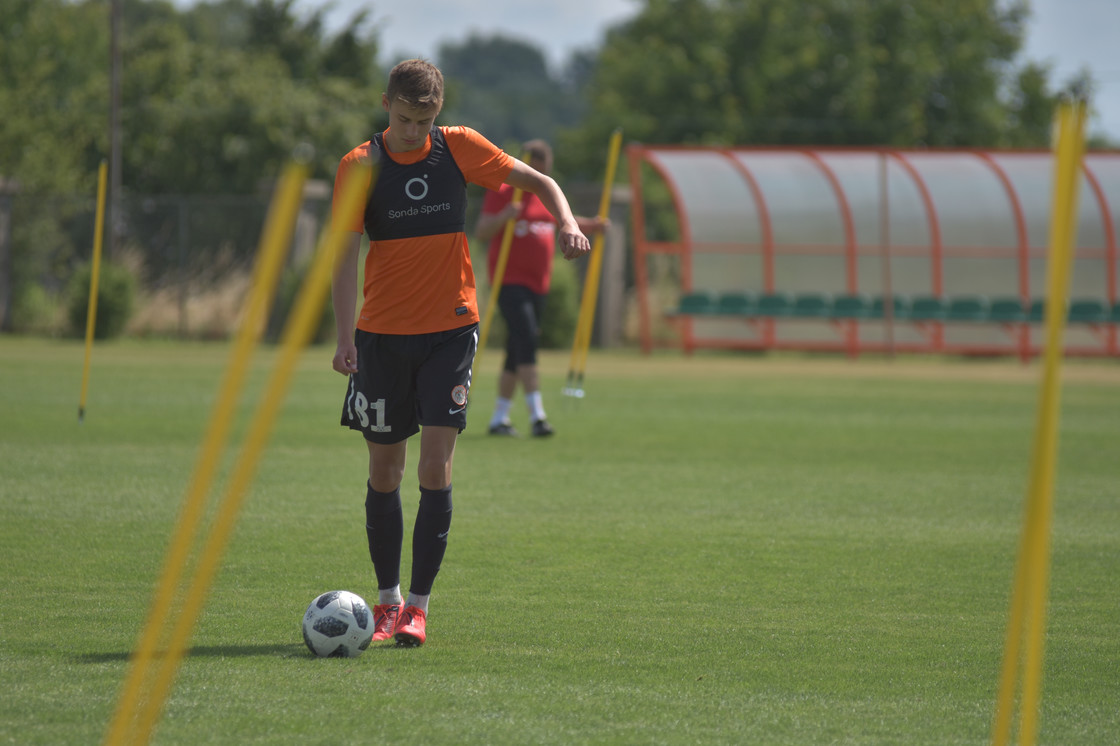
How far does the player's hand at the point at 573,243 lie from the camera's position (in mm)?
5043

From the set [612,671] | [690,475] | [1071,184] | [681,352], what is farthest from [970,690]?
[681,352]

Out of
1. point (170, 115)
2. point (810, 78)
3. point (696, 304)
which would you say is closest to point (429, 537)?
point (696, 304)

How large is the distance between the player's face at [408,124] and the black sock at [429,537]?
1297mm

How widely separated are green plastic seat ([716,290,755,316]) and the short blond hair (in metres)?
22.8

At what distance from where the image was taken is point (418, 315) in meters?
5.21

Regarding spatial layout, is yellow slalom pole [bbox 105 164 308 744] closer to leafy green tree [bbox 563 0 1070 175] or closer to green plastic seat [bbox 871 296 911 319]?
green plastic seat [bbox 871 296 911 319]

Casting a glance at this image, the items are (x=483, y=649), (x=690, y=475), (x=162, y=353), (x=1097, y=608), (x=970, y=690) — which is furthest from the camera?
(x=162, y=353)

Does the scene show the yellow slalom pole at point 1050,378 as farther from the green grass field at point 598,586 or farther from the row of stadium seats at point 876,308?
the row of stadium seats at point 876,308

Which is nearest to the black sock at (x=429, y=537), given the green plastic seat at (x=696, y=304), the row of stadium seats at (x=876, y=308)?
the green plastic seat at (x=696, y=304)

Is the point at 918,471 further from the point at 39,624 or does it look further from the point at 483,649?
the point at 39,624

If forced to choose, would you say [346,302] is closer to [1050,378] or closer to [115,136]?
[1050,378]

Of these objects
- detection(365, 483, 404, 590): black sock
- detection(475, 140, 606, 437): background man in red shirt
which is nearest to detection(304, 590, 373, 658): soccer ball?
detection(365, 483, 404, 590): black sock

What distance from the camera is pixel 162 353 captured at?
23875 millimetres

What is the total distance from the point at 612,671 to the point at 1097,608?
2445mm
